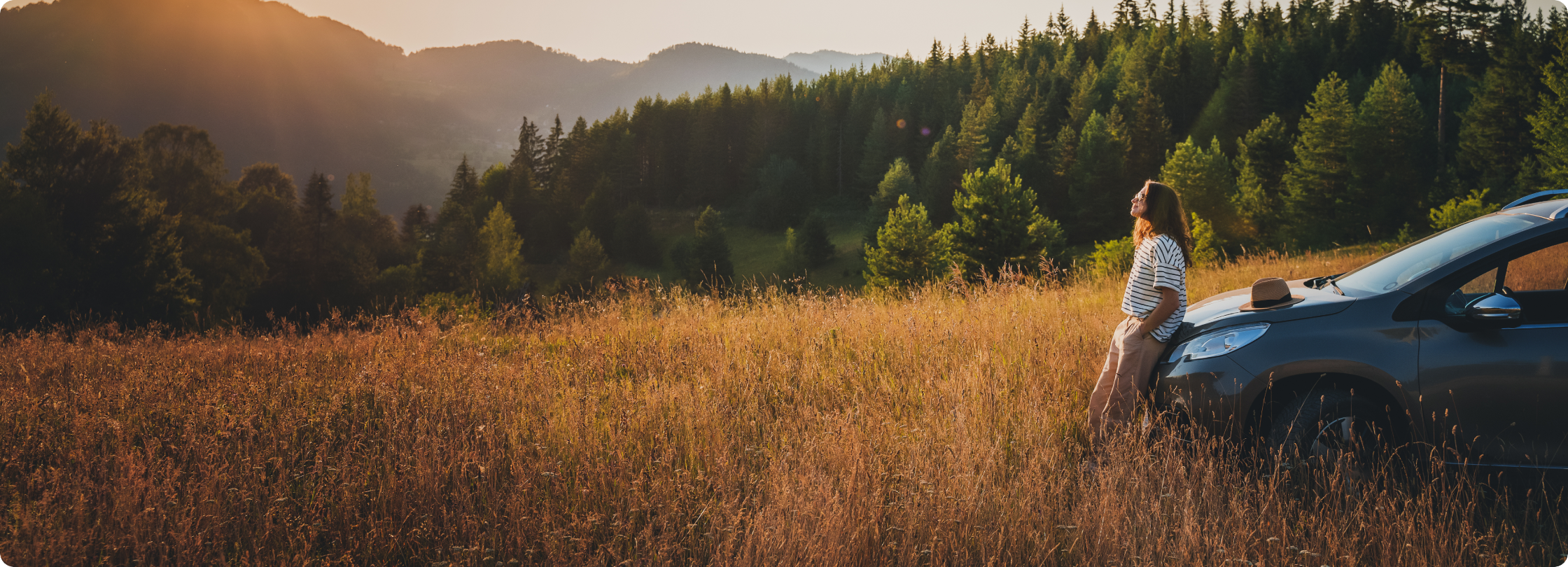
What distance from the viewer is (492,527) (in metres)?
3.06

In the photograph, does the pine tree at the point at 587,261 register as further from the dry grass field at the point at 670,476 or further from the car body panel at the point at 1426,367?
the car body panel at the point at 1426,367

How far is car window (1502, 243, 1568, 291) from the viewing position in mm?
5281

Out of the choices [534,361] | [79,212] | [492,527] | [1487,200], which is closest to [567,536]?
[492,527]

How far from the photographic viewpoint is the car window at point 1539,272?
5281mm

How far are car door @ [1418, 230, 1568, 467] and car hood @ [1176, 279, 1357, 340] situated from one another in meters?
0.40

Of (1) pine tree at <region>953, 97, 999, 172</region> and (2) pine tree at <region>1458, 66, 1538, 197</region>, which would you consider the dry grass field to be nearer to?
(2) pine tree at <region>1458, 66, 1538, 197</region>

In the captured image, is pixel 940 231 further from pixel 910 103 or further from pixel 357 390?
pixel 910 103

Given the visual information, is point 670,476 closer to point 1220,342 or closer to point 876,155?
point 1220,342

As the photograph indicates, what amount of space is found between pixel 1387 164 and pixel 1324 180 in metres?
5.29

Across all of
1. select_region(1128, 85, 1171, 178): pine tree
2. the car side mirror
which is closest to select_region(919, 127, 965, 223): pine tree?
select_region(1128, 85, 1171, 178): pine tree

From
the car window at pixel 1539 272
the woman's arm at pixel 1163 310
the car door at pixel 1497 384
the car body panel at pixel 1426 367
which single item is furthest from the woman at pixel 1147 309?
the car window at pixel 1539 272

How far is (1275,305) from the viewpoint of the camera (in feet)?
13.0

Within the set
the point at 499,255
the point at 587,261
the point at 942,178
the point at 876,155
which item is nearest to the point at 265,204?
the point at 499,255

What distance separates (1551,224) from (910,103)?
9143cm
